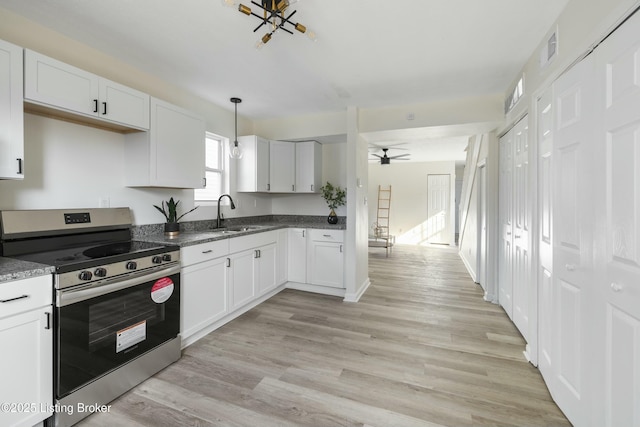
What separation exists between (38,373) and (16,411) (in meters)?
0.17

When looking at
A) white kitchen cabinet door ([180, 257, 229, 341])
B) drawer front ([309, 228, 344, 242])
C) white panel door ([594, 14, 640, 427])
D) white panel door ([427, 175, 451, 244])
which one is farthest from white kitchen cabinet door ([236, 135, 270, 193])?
white panel door ([427, 175, 451, 244])

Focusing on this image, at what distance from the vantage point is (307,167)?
429 centimetres

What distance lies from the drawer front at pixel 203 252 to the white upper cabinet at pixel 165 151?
688 millimetres

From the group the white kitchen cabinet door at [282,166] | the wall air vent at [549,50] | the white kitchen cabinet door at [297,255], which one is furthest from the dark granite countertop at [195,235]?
the wall air vent at [549,50]

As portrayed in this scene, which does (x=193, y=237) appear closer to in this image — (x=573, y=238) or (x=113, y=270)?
(x=113, y=270)

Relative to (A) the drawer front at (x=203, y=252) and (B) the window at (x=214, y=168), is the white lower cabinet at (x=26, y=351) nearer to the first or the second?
(A) the drawer front at (x=203, y=252)

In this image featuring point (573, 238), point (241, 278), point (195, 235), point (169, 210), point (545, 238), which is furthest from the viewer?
point (241, 278)

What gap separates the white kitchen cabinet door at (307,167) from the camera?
4254 millimetres

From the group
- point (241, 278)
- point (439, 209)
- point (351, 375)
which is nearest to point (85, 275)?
point (241, 278)

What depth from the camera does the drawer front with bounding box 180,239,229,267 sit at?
7.78 feet

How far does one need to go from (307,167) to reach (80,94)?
9.08 ft

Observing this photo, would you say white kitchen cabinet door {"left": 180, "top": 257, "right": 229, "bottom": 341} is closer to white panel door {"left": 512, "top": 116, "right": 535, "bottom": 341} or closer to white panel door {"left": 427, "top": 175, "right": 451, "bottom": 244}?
white panel door {"left": 512, "top": 116, "right": 535, "bottom": 341}

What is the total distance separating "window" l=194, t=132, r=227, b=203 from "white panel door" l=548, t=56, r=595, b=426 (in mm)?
3476

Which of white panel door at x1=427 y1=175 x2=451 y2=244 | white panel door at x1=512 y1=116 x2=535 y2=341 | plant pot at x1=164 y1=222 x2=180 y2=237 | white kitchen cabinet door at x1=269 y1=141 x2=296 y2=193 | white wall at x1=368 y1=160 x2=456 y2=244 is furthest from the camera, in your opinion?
white wall at x1=368 y1=160 x2=456 y2=244
